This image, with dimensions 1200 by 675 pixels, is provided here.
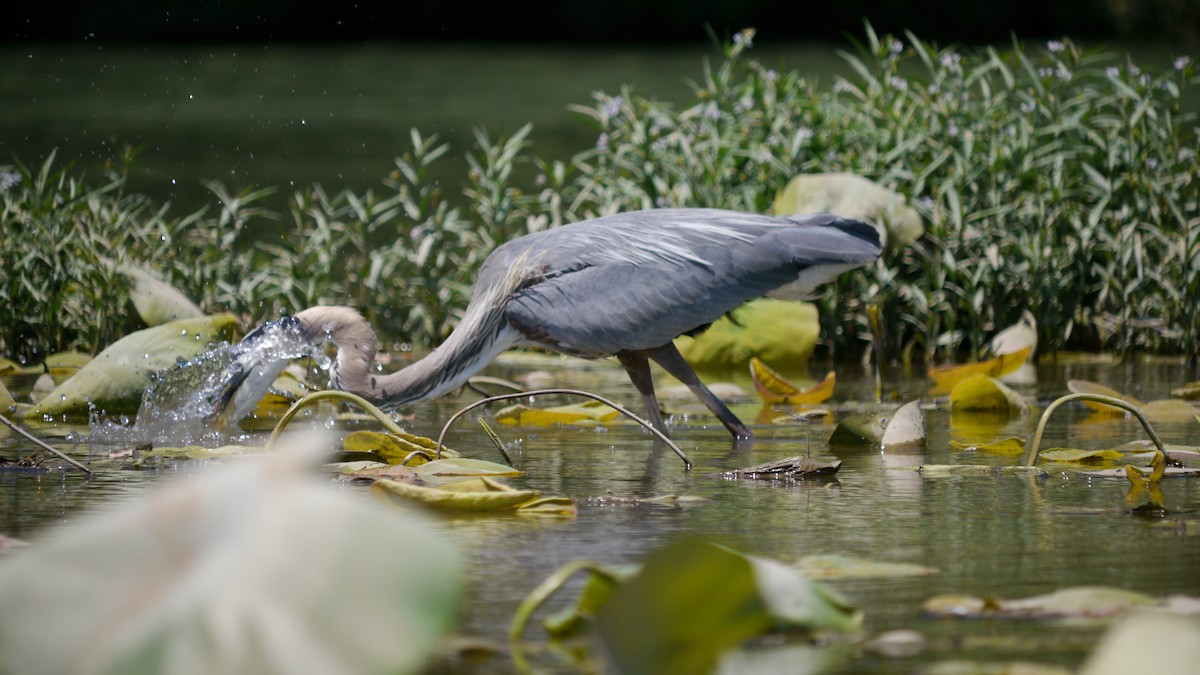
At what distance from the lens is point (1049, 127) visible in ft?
28.1

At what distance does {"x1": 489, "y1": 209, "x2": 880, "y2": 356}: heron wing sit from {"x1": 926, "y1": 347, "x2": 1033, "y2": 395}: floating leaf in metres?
1.00

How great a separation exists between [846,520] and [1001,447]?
1298 millimetres

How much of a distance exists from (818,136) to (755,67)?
1.95 ft

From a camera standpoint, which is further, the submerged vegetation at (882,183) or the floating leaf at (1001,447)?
the submerged vegetation at (882,183)

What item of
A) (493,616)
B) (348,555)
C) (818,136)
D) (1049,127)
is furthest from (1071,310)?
(348,555)

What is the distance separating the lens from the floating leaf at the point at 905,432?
18.3 feet

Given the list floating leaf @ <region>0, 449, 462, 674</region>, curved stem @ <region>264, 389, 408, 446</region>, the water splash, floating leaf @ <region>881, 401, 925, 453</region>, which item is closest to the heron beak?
the water splash

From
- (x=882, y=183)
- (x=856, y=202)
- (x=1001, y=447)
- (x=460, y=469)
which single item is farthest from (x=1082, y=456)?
(x=882, y=183)

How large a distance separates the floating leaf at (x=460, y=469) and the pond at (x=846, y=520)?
15 cm

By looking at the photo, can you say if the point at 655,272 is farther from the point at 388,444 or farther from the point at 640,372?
the point at 388,444

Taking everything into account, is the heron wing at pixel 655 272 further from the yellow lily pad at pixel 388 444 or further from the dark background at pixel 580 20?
the dark background at pixel 580 20

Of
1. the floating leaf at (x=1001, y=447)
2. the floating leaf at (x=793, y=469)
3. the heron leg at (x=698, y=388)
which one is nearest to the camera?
the floating leaf at (x=793, y=469)

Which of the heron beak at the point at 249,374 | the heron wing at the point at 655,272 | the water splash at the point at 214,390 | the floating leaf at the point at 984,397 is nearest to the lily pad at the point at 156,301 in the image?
the water splash at the point at 214,390

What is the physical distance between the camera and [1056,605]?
3152 millimetres
